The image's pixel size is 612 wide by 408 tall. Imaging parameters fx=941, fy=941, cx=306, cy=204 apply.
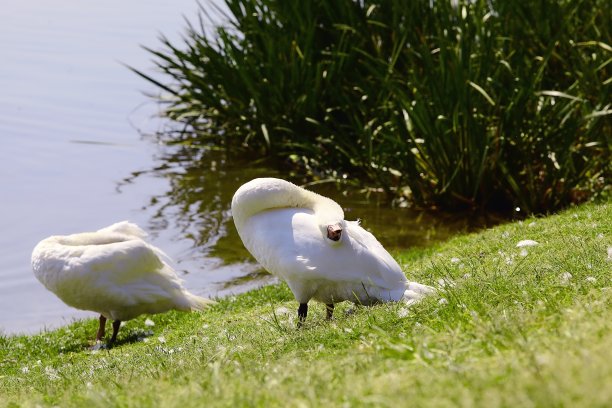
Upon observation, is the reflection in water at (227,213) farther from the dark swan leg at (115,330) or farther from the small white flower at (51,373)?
the small white flower at (51,373)

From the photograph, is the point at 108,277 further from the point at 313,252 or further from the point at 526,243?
the point at 526,243

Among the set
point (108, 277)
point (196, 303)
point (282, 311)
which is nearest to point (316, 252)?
point (282, 311)

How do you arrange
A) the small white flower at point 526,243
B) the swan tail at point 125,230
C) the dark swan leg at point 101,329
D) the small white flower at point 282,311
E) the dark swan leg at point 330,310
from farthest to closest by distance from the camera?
the swan tail at point 125,230, the dark swan leg at point 101,329, the small white flower at point 526,243, the small white flower at point 282,311, the dark swan leg at point 330,310

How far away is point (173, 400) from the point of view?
153 inches

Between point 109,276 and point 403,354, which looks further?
point 109,276

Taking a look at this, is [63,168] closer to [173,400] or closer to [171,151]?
[171,151]

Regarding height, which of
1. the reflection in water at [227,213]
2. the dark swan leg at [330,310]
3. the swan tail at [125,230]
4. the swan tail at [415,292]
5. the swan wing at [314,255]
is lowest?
the reflection in water at [227,213]

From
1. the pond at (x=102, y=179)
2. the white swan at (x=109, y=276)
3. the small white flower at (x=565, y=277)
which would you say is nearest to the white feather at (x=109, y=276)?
the white swan at (x=109, y=276)

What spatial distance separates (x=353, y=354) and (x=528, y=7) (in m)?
11.1

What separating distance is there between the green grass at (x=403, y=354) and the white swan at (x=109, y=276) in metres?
0.44

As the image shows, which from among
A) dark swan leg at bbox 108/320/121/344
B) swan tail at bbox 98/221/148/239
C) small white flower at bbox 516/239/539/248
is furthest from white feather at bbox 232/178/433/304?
swan tail at bbox 98/221/148/239

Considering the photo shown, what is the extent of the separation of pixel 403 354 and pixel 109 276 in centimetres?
528

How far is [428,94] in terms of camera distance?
1346cm

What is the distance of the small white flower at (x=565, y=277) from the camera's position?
5829mm
